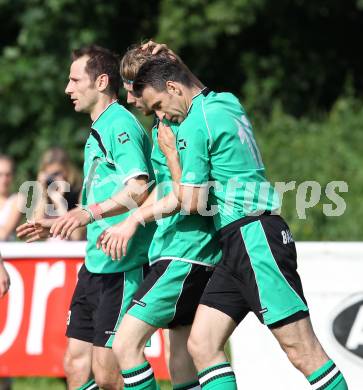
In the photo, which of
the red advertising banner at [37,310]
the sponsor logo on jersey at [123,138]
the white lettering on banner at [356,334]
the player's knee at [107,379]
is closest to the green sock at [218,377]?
the player's knee at [107,379]

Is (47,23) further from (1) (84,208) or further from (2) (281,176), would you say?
(1) (84,208)

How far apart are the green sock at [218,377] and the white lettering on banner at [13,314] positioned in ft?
8.66

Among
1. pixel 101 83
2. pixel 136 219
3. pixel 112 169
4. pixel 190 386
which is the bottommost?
pixel 190 386

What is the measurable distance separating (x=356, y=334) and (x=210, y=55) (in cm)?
985

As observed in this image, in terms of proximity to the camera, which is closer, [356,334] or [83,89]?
[83,89]

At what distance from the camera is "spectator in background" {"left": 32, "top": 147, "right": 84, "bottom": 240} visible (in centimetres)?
801

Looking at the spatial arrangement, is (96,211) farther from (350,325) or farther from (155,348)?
(350,325)

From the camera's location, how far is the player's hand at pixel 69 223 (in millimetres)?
5285

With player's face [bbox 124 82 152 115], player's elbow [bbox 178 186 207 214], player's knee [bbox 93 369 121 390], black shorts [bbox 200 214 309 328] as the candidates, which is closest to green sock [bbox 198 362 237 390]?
black shorts [bbox 200 214 309 328]

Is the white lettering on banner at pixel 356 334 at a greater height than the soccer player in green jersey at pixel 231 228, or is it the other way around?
the soccer player in green jersey at pixel 231 228

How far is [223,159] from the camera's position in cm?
521

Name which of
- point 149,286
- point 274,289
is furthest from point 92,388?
point 274,289

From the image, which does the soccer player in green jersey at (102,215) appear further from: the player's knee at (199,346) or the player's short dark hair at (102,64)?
the player's knee at (199,346)

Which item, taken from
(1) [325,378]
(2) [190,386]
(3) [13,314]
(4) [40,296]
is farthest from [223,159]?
(3) [13,314]
